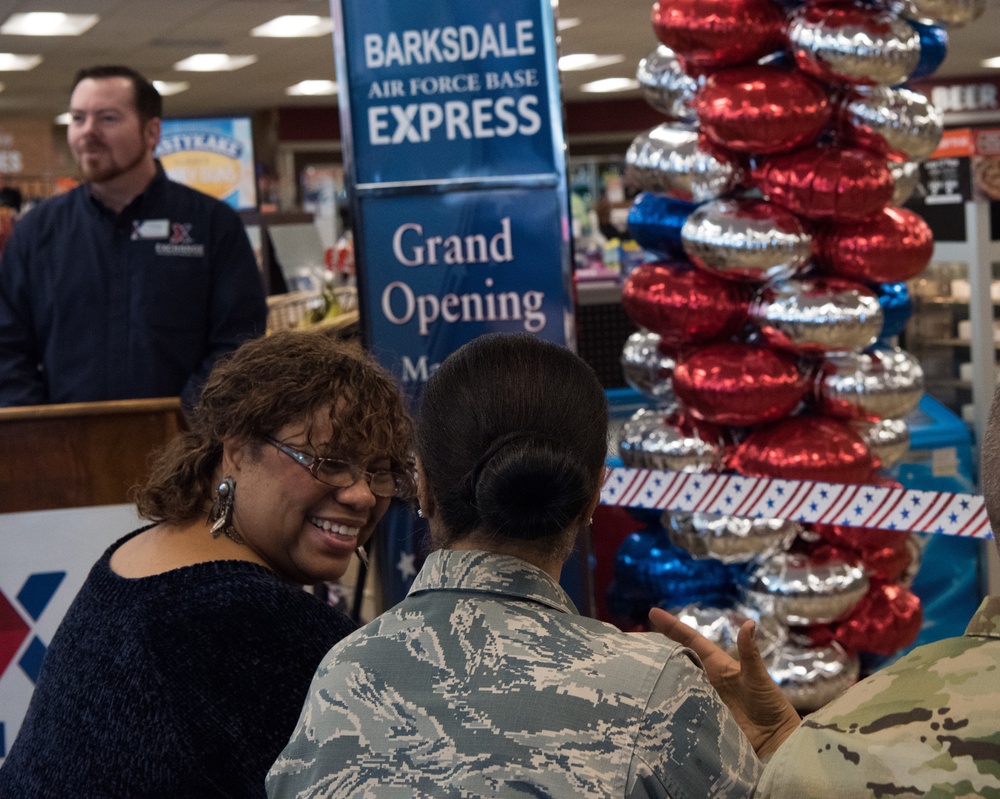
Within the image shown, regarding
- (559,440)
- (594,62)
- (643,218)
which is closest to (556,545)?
(559,440)

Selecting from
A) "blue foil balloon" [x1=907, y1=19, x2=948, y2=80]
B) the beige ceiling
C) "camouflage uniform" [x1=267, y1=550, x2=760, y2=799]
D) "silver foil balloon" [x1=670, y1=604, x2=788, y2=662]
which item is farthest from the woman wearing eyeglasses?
the beige ceiling

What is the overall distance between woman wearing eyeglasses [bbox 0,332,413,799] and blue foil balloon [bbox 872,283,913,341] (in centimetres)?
203

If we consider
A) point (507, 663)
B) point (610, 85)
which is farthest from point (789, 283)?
point (610, 85)

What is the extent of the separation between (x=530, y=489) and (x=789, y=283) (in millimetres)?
2224

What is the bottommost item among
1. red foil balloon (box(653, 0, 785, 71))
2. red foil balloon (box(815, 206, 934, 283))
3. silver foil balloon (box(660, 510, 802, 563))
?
silver foil balloon (box(660, 510, 802, 563))

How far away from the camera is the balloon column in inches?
122

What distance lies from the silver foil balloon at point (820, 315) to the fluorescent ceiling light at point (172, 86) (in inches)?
545

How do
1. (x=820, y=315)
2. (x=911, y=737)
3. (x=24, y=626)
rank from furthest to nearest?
(x=820, y=315) < (x=24, y=626) < (x=911, y=737)

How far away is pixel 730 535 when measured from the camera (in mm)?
3227

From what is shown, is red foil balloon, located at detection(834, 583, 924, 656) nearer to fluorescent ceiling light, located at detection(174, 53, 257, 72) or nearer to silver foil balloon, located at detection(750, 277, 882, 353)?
silver foil balloon, located at detection(750, 277, 882, 353)

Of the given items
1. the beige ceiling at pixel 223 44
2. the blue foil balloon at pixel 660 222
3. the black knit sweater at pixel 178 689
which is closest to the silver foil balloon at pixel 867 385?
the blue foil balloon at pixel 660 222

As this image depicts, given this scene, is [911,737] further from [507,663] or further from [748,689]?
[748,689]

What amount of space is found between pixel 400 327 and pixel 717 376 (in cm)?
84

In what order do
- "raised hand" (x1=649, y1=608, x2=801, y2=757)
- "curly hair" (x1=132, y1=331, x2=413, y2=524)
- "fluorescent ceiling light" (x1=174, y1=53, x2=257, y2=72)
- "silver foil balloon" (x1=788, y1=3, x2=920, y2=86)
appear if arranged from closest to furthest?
"raised hand" (x1=649, y1=608, x2=801, y2=757)
"curly hair" (x1=132, y1=331, x2=413, y2=524)
"silver foil balloon" (x1=788, y1=3, x2=920, y2=86)
"fluorescent ceiling light" (x1=174, y1=53, x2=257, y2=72)
